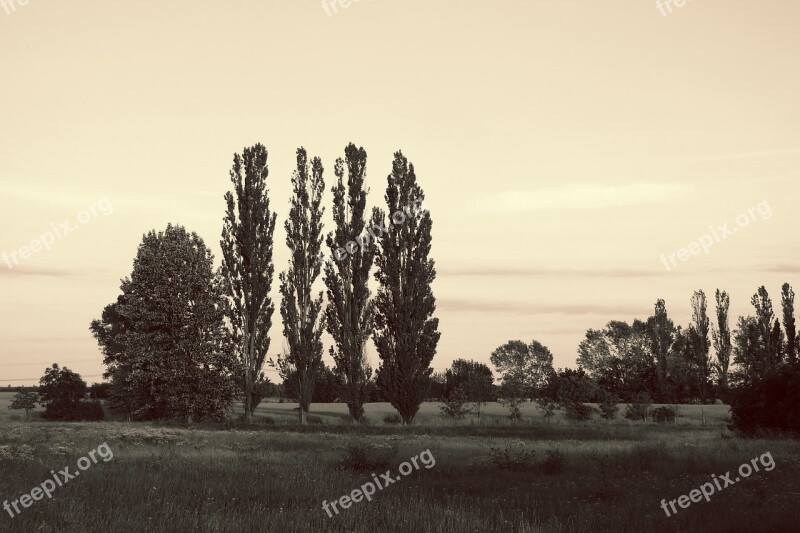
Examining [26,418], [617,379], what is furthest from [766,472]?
[617,379]

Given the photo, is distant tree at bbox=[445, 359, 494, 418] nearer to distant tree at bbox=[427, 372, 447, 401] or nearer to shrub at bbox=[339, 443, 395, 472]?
distant tree at bbox=[427, 372, 447, 401]

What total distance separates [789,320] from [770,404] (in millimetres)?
50315

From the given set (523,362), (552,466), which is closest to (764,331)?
(523,362)

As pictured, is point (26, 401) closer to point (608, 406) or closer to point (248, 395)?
point (248, 395)

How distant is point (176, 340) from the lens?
4275 cm

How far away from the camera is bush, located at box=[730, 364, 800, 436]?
1262 inches

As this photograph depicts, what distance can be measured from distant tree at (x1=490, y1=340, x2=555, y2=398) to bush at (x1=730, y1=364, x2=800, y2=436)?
234 feet

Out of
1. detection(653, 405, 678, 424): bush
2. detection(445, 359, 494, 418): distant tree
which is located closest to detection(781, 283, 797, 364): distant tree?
detection(653, 405, 678, 424): bush

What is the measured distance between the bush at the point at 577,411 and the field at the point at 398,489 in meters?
28.8

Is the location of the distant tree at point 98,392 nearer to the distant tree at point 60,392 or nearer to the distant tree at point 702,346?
the distant tree at point 60,392

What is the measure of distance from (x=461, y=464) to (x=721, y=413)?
54.8 m

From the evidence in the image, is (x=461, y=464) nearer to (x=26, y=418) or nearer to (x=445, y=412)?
(x=445, y=412)

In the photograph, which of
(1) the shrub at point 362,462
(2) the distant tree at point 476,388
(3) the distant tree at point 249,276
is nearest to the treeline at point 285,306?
(3) the distant tree at point 249,276

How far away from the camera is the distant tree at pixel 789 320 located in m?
74.4
